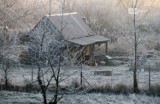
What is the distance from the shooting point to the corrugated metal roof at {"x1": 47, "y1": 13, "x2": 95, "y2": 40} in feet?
88.5

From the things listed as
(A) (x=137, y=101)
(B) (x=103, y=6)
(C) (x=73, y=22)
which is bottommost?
(A) (x=137, y=101)

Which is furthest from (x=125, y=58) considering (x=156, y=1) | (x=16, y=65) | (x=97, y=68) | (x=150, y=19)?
(x=156, y=1)

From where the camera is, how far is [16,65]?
80.4 ft

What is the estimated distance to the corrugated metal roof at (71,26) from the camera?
27.0 meters

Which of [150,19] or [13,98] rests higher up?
[150,19]

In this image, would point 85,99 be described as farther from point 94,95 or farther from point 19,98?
point 19,98

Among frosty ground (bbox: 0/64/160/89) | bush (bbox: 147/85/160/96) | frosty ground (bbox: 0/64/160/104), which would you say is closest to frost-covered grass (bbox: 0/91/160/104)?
frosty ground (bbox: 0/64/160/104)

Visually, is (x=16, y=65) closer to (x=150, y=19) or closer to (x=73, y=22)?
(x=73, y=22)

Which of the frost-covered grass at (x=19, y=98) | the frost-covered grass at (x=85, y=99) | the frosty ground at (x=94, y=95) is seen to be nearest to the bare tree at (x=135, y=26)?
the frosty ground at (x=94, y=95)

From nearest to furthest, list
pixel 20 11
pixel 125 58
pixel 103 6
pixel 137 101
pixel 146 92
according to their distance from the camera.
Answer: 1. pixel 137 101
2. pixel 146 92
3. pixel 125 58
4. pixel 20 11
5. pixel 103 6

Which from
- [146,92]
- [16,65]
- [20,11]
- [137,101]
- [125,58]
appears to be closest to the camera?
[137,101]

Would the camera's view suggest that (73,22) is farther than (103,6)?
No

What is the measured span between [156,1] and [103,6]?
7290 millimetres

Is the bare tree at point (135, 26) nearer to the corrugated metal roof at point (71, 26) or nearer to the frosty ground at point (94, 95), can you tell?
the frosty ground at point (94, 95)
